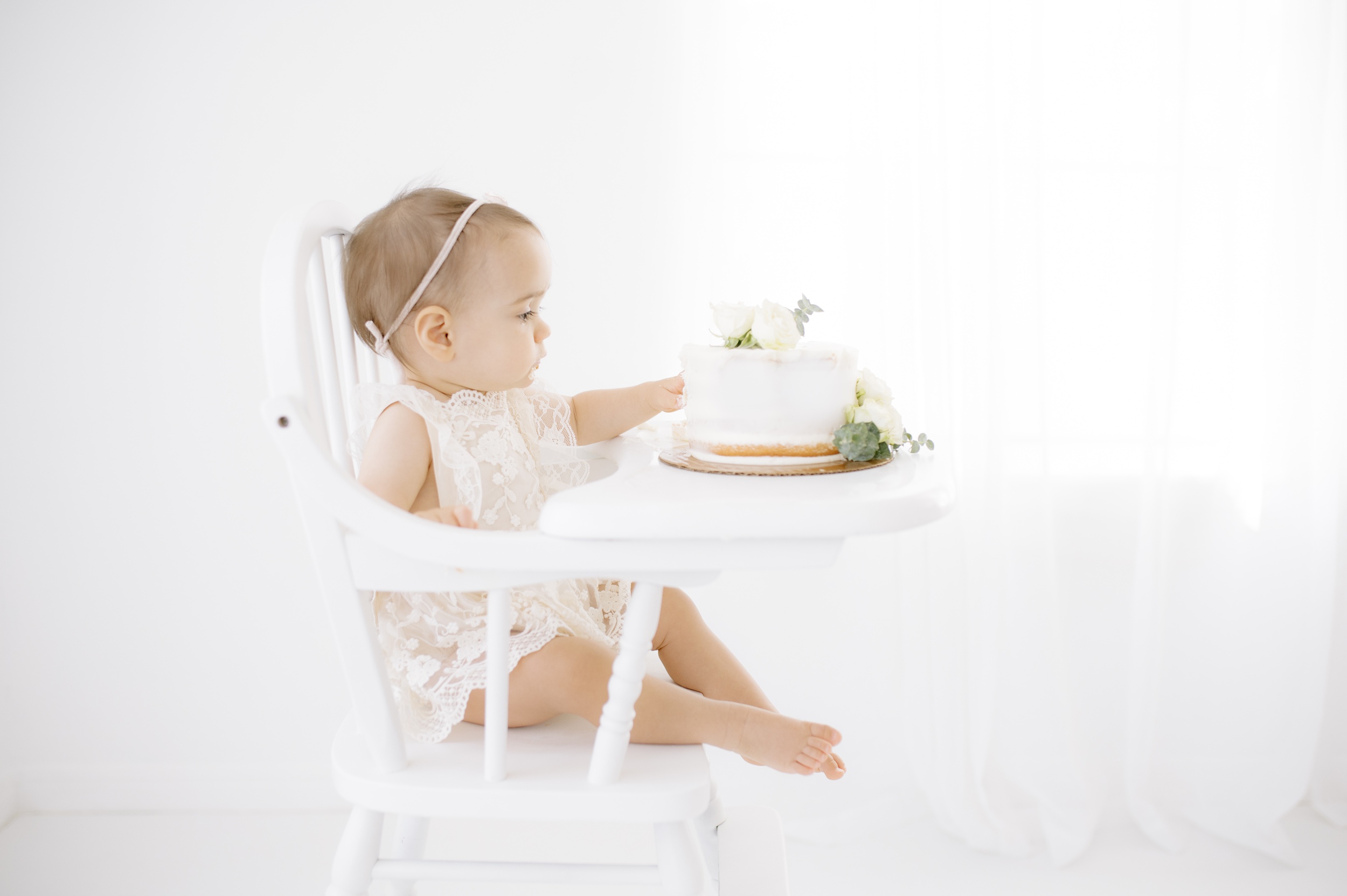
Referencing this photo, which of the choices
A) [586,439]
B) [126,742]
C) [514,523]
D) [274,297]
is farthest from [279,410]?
[126,742]

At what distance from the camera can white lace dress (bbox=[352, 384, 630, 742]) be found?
0.94m

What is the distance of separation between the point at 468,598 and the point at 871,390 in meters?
0.43

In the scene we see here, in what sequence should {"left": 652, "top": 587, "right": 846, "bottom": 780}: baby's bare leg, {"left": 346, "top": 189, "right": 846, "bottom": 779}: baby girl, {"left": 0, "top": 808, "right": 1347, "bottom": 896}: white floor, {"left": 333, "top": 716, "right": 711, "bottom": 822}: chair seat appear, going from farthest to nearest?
{"left": 0, "top": 808, "right": 1347, "bottom": 896}: white floor → {"left": 652, "top": 587, "right": 846, "bottom": 780}: baby's bare leg → {"left": 346, "top": 189, "right": 846, "bottom": 779}: baby girl → {"left": 333, "top": 716, "right": 711, "bottom": 822}: chair seat

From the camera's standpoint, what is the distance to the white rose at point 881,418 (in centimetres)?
87

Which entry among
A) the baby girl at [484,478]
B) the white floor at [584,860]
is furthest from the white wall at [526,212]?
the baby girl at [484,478]

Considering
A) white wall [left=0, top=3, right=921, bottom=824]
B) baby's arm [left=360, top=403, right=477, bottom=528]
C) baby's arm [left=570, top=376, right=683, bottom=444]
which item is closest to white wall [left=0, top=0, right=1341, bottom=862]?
white wall [left=0, top=3, right=921, bottom=824]

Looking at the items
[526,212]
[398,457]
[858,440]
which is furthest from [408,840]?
[526,212]

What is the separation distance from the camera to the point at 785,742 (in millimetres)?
903

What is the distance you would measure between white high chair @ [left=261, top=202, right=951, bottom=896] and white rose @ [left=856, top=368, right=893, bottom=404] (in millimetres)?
61

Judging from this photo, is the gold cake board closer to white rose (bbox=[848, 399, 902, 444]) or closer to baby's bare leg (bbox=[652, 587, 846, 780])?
white rose (bbox=[848, 399, 902, 444])

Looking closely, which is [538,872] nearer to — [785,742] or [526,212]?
[785,742]

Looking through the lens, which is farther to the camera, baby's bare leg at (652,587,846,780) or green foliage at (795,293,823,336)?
baby's bare leg at (652,587,846,780)

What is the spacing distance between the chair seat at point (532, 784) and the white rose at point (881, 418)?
32 centimetres

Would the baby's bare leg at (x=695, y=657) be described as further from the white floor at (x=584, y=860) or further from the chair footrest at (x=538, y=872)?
the white floor at (x=584, y=860)
